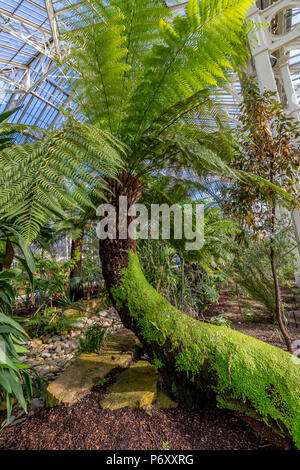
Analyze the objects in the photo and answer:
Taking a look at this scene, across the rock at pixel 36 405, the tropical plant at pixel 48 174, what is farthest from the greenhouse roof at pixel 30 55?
the rock at pixel 36 405

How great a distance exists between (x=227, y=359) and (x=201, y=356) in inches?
4.8

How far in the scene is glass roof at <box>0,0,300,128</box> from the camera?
789 cm

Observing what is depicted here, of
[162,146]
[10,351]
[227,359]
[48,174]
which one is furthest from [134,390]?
[162,146]

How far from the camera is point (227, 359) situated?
1.11 metres

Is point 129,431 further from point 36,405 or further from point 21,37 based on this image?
point 21,37

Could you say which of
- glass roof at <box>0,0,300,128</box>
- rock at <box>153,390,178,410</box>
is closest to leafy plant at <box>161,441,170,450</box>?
rock at <box>153,390,178,410</box>

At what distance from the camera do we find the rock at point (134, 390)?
123 centimetres

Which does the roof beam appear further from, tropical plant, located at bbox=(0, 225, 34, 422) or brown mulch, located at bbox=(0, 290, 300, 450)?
brown mulch, located at bbox=(0, 290, 300, 450)

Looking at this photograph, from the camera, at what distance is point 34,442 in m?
1.03

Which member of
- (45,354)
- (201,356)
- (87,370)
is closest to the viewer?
(201,356)

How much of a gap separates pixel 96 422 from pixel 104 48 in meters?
1.87

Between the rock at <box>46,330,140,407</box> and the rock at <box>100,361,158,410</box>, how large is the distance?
15 centimetres

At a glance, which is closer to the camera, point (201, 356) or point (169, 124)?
point (201, 356)

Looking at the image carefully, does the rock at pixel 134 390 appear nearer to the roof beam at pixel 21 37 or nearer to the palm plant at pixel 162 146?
the palm plant at pixel 162 146
